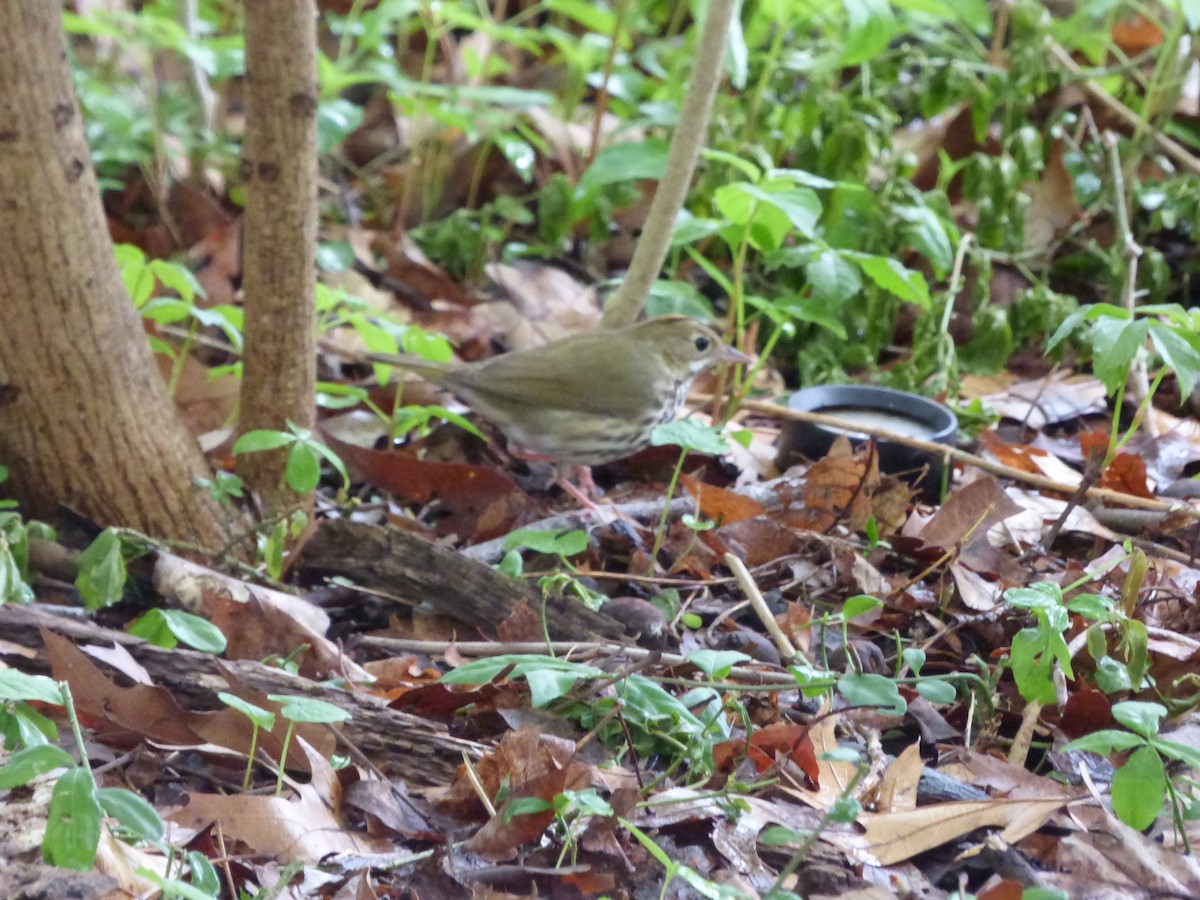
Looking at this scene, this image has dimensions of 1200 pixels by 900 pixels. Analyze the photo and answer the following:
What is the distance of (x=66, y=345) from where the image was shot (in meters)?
2.64

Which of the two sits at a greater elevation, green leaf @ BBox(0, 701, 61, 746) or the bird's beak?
green leaf @ BBox(0, 701, 61, 746)

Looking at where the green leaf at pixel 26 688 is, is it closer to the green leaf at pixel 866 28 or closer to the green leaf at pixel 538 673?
the green leaf at pixel 538 673

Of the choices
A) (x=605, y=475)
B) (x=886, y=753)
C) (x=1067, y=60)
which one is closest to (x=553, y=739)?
(x=886, y=753)

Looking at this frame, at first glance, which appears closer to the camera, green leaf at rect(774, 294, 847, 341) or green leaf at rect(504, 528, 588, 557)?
green leaf at rect(504, 528, 588, 557)

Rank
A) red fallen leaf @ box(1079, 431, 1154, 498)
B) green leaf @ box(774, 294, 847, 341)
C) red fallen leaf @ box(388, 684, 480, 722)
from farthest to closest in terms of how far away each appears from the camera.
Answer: green leaf @ box(774, 294, 847, 341), red fallen leaf @ box(1079, 431, 1154, 498), red fallen leaf @ box(388, 684, 480, 722)

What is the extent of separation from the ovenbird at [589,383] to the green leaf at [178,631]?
1262mm

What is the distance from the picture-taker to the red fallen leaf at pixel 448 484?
3273mm

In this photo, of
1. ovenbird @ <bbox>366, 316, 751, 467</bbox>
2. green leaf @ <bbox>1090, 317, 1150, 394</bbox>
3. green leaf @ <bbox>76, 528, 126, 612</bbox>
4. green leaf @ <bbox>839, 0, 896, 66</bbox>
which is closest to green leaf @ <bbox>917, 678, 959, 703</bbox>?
green leaf @ <bbox>1090, 317, 1150, 394</bbox>

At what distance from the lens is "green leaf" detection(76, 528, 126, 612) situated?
2445 millimetres

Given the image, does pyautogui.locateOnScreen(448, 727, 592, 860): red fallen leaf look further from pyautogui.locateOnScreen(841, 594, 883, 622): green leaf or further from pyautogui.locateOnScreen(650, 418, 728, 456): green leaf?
pyautogui.locateOnScreen(650, 418, 728, 456): green leaf

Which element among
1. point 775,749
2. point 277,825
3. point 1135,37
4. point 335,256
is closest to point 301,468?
point 277,825

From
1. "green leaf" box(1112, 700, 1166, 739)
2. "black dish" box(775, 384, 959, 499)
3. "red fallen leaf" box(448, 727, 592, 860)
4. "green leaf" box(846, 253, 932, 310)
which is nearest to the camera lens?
"green leaf" box(1112, 700, 1166, 739)

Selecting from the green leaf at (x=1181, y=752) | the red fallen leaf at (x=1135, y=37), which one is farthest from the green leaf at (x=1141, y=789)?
the red fallen leaf at (x=1135, y=37)

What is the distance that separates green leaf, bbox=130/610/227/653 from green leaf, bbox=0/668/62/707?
51 centimetres
